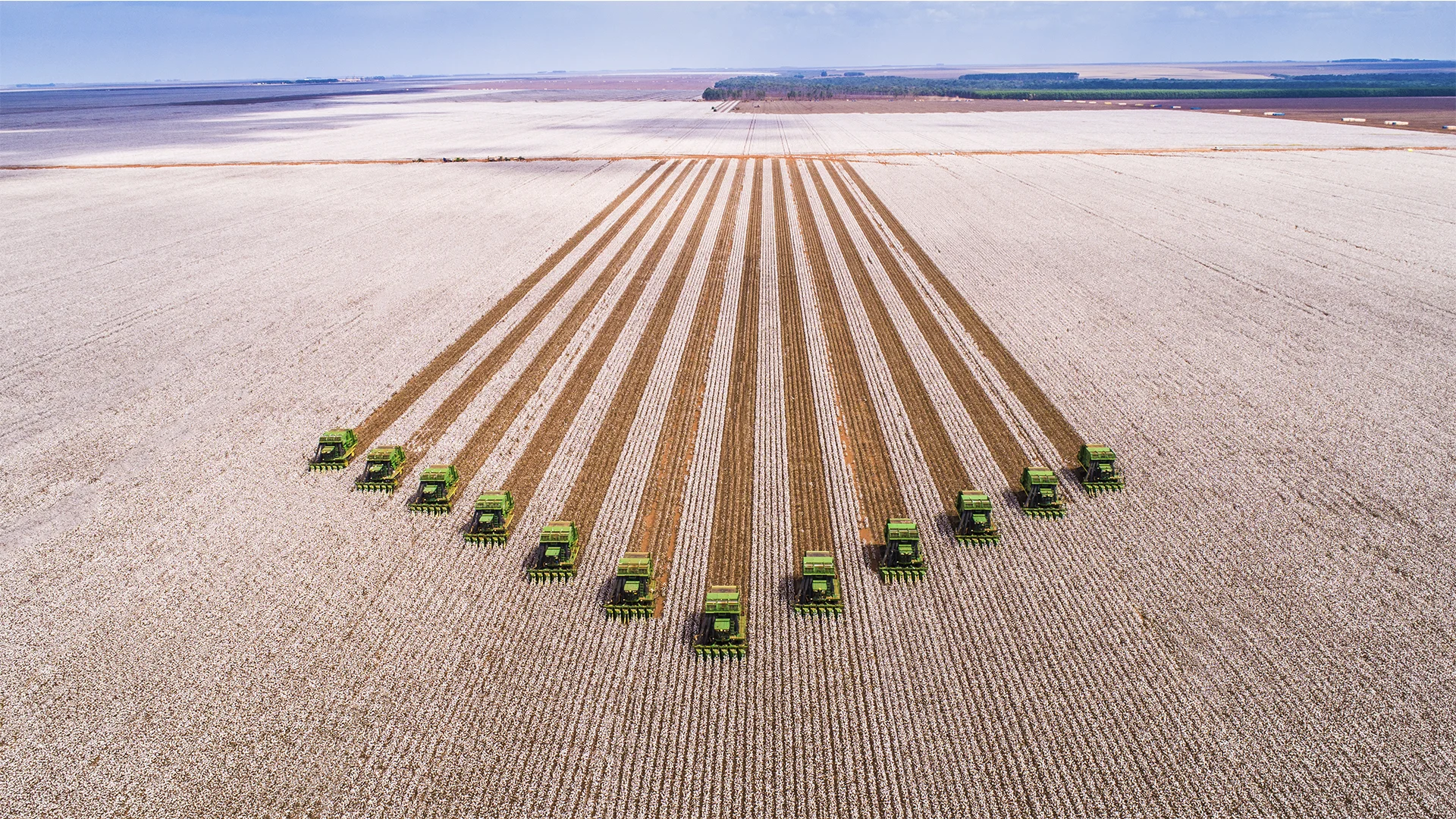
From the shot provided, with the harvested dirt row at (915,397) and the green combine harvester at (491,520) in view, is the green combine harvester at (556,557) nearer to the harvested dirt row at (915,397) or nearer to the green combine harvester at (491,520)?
the green combine harvester at (491,520)

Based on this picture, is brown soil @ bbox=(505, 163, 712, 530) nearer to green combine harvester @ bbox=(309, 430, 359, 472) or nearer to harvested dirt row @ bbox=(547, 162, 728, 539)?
harvested dirt row @ bbox=(547, 162, 728, 539)

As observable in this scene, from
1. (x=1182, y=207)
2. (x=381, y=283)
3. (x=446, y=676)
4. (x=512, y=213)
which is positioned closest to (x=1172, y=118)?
(x=1182, y=207)

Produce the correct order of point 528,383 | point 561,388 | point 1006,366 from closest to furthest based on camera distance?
1. point 561,388
2. point 528,383
3. point 1006,366

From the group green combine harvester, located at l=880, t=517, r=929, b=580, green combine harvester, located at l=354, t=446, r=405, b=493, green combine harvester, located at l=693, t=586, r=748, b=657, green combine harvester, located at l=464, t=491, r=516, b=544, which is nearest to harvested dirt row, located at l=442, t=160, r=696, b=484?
green combine harvester, located at l=354, t=446, r=405, b=493

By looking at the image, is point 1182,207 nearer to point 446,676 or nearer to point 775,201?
point 775,201

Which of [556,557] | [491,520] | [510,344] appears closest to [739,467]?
[556,557]

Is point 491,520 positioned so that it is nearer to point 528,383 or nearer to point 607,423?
point 607,423

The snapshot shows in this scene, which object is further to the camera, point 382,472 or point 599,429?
point 599,429
